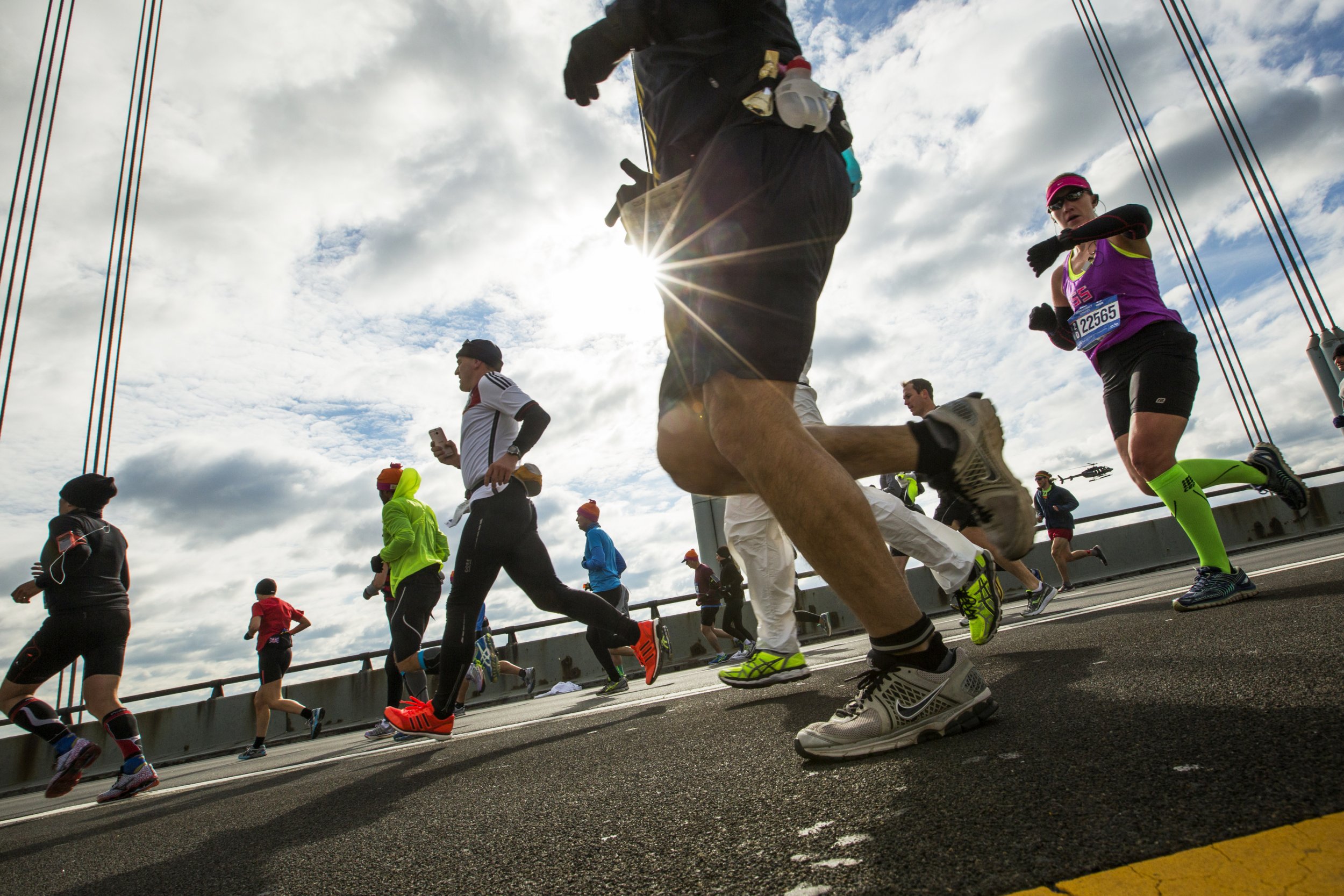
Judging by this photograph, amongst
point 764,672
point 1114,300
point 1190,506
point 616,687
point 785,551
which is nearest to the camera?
point 764,672

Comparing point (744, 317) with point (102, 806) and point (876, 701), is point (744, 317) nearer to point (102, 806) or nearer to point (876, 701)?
point (876, 701)

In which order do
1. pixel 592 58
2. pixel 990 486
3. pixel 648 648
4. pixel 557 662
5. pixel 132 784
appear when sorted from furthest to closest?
pixel 557 662, pixel 648 648, pixel 132 784, pixel 592 58, pixel 990 486

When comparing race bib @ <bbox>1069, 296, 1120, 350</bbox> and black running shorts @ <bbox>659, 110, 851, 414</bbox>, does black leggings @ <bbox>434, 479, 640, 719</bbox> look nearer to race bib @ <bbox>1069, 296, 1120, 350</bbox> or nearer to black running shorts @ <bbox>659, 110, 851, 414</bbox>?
black running shorts @ <bbox>659, 110, 851, 414</bbox>

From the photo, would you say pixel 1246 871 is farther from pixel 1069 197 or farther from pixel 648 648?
pixel 648 648

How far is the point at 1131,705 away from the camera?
1.25 meters

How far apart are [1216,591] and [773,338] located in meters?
2.47

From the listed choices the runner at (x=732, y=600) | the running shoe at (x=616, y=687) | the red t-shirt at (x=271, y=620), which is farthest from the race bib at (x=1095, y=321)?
the red t-shirt at (x=271, y=620)

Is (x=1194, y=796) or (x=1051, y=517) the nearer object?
(x=1194, y=796)

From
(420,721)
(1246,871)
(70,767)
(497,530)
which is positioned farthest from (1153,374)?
(70,767)

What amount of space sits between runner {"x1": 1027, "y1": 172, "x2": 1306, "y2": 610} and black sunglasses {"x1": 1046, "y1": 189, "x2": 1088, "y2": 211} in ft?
0.46

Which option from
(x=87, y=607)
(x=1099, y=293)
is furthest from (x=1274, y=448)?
(x=87, y=607)

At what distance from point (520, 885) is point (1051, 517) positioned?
10201 millimetres

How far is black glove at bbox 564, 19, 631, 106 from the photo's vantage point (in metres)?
1.87

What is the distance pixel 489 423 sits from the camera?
13.9 ft
